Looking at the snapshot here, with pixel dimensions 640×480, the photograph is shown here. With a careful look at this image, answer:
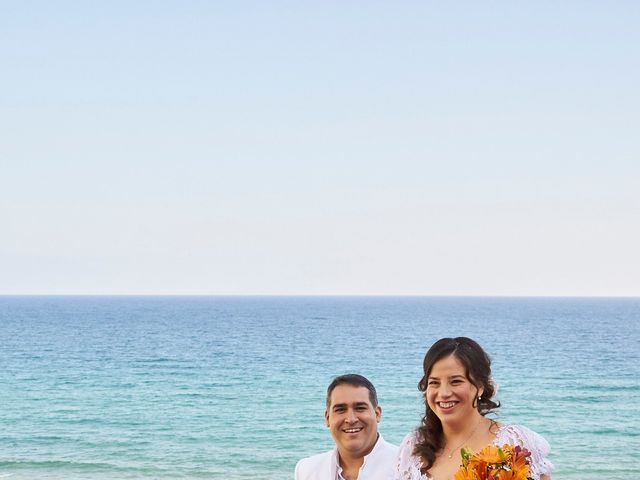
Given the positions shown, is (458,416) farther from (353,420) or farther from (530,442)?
(353,420)

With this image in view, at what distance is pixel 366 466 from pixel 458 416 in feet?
2.33

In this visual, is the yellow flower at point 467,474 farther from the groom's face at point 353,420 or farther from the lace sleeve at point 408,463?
the groom's face at point 353,420

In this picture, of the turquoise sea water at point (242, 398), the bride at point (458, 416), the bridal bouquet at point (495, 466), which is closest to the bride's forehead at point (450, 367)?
the bride at point (458, 416)

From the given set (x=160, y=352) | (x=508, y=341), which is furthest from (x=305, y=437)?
(x=508, y=341)

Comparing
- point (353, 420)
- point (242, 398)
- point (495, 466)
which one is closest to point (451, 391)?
point (353, 420)

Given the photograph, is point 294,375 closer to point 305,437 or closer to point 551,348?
point 305,437

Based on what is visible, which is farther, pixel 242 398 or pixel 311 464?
pixel 242 398

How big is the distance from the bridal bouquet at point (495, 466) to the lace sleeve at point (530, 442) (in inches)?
35.8

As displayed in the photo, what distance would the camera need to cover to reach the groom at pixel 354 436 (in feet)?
13.3

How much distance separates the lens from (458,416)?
11.5ft

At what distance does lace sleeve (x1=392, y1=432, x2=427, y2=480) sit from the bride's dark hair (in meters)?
0.02

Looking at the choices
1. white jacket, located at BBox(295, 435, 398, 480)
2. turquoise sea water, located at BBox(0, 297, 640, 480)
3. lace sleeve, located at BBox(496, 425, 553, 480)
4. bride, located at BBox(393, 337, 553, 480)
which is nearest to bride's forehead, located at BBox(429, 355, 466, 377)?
bride, located at BBox(393, 337, 553, 480)

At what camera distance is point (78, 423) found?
26.5m

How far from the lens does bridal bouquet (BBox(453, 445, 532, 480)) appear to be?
2.49m
